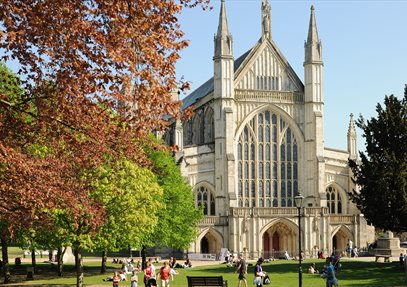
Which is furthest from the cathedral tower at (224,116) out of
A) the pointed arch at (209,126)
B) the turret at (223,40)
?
the pointed arch at (209,126)

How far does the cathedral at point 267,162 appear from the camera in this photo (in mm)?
64938

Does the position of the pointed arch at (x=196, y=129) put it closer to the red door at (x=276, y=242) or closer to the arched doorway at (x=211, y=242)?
the arched doorway at (x=211, y=242)

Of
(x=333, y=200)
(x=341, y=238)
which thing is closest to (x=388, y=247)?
(x=341, y=238)

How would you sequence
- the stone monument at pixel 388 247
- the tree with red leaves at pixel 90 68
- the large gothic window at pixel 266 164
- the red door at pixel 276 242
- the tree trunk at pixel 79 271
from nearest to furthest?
1. the tree with red leaves at pixel 90 68
2. the tree trunk at pixel 79 271
3. the stone monument at pixel 388 247
4. the red door at pixel 276 242
5. the large gothic window at pixel 266 164

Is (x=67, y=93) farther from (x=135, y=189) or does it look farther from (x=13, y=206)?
(x=135, y=189)

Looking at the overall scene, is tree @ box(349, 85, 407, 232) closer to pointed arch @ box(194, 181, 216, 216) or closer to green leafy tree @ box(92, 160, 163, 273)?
green leafy tree @ box(92, 160, 163, 273)

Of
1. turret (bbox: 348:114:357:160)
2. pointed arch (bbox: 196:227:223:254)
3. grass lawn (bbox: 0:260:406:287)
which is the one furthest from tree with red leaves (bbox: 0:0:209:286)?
turret (bbox: 348:114:357:160)

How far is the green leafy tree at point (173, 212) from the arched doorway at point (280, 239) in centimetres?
1388

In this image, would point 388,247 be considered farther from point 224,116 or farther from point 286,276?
point 224,116

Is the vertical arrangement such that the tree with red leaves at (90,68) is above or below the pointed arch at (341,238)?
above

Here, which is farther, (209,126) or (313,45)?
(209,126)

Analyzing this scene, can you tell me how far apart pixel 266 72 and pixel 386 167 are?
30.9 meters

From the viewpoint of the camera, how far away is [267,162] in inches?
2685

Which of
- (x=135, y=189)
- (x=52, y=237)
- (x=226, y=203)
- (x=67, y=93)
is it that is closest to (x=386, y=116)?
Result: (x=135, y=189)
